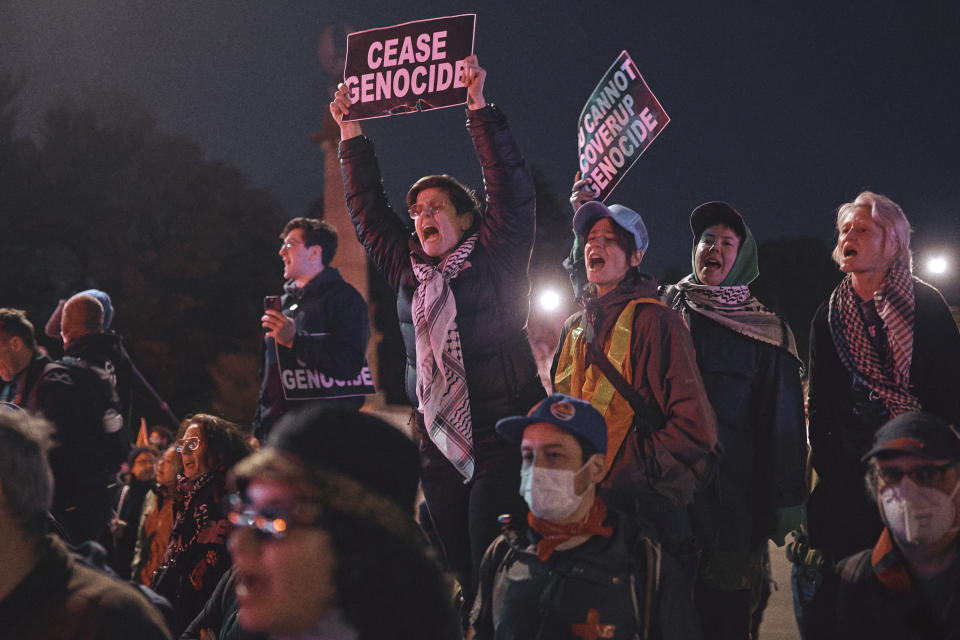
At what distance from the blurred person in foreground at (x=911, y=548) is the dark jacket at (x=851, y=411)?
631mm

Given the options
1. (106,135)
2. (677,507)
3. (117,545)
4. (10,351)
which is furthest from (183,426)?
(106,135)

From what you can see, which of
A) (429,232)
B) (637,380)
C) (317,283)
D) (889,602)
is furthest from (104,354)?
(889,602)

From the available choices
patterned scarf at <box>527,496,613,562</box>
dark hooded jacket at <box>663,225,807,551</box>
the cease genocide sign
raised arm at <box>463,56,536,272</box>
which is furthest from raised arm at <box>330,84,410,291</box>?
patterned scarf at <box>527,496,613,562</box>

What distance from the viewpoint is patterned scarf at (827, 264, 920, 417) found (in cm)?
394

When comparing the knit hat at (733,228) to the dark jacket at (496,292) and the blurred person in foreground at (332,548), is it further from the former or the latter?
the blurred person in foreground at (332,548)

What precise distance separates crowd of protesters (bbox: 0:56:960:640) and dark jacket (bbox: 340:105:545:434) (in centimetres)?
1

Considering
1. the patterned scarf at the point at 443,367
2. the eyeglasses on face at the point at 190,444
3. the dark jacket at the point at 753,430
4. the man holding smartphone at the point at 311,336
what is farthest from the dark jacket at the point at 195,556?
the dark jacket at the point at 753,430

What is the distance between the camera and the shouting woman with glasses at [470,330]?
416cm

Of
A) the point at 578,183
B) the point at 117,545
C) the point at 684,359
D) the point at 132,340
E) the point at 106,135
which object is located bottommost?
the point at 117,545

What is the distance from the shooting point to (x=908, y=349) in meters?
3.94

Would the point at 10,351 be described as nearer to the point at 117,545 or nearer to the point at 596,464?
the point at 117,545

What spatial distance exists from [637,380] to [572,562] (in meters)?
0.89

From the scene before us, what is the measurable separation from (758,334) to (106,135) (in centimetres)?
3712

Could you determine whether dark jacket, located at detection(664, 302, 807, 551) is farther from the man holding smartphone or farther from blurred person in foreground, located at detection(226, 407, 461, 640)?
blurred person in foreground, located at detection(226, 407, 461, 640)
